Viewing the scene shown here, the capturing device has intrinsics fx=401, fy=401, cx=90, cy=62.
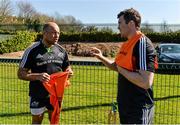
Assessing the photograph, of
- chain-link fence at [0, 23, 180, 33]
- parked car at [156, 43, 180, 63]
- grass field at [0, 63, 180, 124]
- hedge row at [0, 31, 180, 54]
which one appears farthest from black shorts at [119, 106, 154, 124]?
chain-link fence at [0, 23, 180, 33]

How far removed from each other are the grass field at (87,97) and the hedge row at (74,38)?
22.7m

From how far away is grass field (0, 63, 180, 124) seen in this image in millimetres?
7219

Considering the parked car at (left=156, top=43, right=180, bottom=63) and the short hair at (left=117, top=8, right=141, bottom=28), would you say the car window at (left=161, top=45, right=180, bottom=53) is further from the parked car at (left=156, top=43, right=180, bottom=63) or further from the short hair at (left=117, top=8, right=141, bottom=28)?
the short hair at (left=117, top=8, right=141, bottom=28)

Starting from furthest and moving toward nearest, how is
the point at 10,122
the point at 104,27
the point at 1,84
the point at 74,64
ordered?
the point at 104,27
the point at 1,84
the point at 10,122
the point at 74,64

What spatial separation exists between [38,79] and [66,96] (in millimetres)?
3057

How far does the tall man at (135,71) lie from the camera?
12.4 feet

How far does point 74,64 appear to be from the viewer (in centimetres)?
669

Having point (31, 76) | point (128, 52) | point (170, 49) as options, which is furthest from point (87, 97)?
point (170, 49)

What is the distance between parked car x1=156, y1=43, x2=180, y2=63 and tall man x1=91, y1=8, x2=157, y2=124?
581 inches

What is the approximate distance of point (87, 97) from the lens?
768 centimetres

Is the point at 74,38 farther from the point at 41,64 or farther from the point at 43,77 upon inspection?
the point at 43,77

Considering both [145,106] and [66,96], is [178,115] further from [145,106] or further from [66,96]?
[145,106]

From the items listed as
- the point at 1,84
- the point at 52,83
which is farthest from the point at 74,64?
the point at 1,84

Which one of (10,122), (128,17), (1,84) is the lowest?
(10,122)
